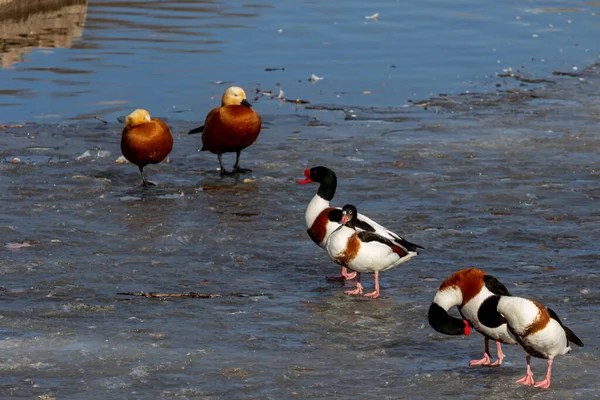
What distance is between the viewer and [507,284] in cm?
1015

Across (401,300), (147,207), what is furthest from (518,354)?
(147,207)

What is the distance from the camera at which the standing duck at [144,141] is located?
13625mm

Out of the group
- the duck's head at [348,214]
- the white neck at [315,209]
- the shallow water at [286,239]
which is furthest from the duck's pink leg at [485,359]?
the white neck at [315,209]

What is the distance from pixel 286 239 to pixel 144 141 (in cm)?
276

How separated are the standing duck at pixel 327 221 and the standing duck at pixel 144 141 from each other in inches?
Answer: 123

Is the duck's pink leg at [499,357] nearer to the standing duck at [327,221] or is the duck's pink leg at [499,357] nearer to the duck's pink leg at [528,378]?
the duck's pink leg at [528,378]

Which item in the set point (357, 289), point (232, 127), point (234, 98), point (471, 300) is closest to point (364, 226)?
point (357, 289)

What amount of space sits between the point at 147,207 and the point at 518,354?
5.35 metres

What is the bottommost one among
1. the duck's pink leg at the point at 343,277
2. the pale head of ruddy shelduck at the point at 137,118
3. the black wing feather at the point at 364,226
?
the duck's pink leg at the point at 343,277

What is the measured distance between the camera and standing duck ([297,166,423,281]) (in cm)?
998

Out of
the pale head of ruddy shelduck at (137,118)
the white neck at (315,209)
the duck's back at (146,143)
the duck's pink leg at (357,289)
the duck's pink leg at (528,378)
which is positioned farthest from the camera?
the pale head of ruddy shelduck at (137,118)

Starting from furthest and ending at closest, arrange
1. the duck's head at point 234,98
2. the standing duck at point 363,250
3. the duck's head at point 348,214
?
the duck's head at point 234,98 < the duck's head at point 348,214 < the standing duck at point 363,250

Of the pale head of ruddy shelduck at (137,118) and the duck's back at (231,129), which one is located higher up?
the pale head of ruddy shelduck at (137,118)

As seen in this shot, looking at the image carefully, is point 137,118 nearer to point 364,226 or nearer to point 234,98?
point 234,98
